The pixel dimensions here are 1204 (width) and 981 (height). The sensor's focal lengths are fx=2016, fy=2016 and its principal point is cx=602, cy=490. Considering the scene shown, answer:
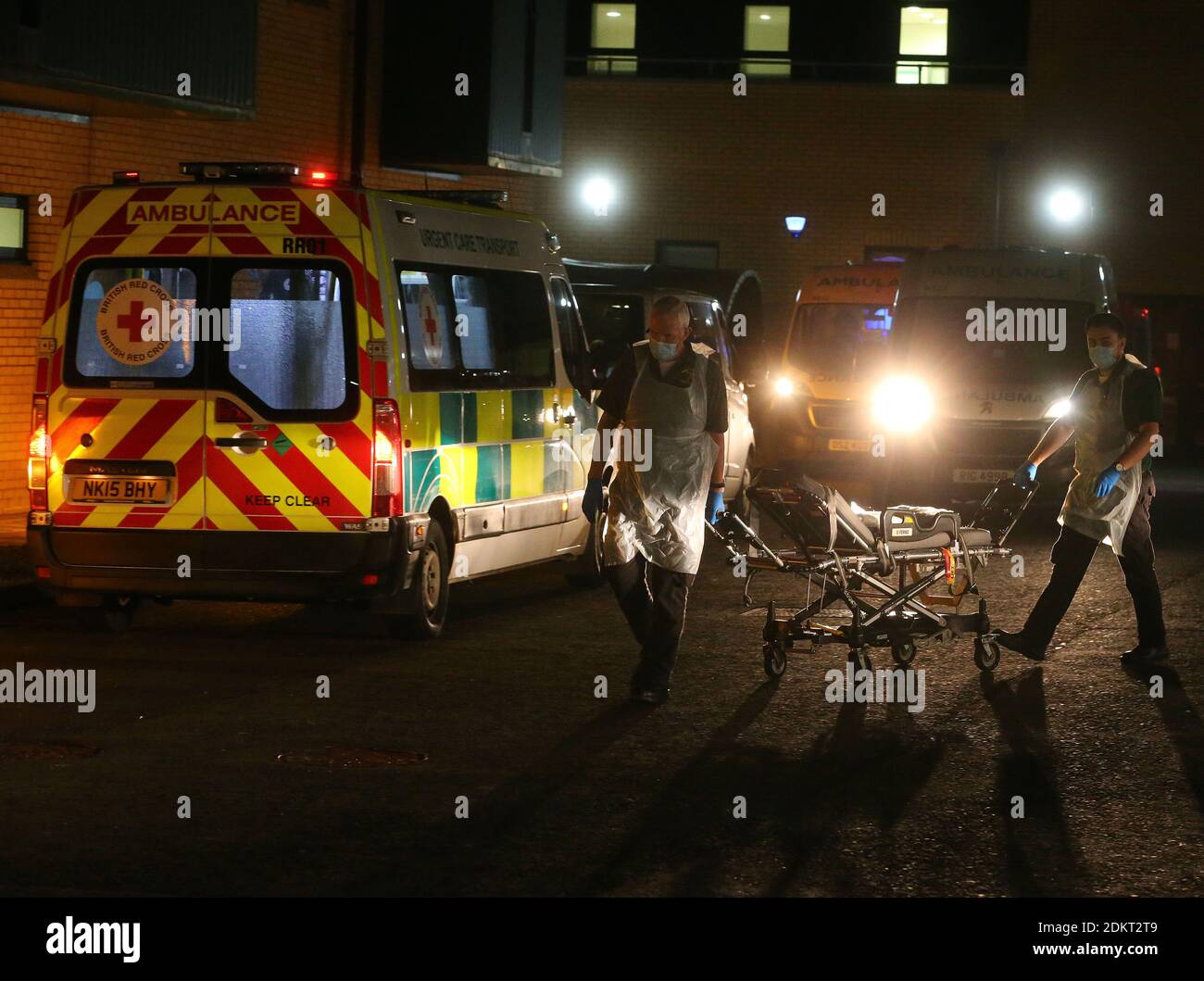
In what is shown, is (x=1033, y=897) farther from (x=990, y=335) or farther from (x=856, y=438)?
(x=856, y=438)

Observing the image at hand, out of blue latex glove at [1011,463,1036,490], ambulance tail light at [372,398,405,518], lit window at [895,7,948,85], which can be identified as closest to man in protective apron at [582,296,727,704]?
ambulance tail light at [372,398,405,518]

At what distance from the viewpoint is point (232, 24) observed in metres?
16.0

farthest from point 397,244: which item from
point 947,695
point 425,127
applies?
point 425,127

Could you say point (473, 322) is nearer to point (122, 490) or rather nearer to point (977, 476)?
point (122, 490)

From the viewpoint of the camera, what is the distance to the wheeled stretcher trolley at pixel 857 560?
30.7 ft

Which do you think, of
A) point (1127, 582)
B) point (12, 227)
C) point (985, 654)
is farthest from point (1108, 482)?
point (12, 227)

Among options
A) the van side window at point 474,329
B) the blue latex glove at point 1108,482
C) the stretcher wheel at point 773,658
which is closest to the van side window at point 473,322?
the van side window at point 474,329

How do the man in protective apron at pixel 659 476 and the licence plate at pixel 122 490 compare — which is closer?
the man in protective apron at pixel 659 476

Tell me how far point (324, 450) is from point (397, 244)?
1104 millimetres

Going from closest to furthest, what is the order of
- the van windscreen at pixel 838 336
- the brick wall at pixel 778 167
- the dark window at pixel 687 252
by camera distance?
1. the van windscreen at pixel 838 336
2. the brick wall at pixel 778 167
3. the dark window at pixel 687 252

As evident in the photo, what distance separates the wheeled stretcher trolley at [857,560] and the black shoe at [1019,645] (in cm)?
7

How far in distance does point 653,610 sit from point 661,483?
572 mm

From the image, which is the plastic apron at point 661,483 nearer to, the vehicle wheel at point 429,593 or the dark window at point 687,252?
the vehicle wheel at point 429,593

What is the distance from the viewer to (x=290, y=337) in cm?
994
